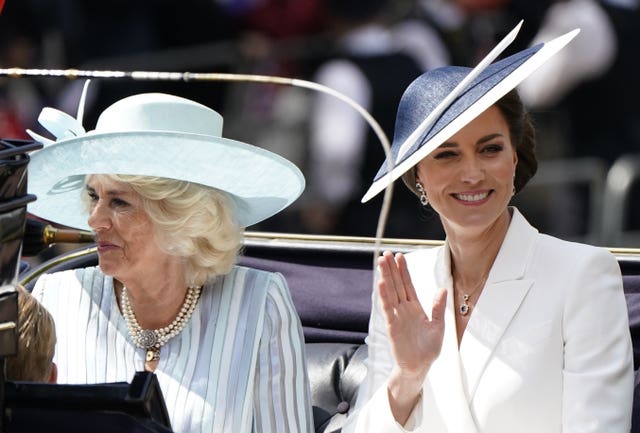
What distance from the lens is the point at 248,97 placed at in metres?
5.93

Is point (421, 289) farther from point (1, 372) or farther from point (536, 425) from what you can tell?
point (1, 372)

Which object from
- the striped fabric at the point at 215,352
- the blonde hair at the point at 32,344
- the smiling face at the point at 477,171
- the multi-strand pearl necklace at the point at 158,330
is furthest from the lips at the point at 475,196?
the blonde hair at the point at 32,344

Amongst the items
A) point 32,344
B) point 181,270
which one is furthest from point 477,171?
point 32,344

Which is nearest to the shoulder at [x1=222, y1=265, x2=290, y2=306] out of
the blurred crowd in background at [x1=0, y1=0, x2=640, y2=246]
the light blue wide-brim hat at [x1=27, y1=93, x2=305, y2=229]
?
the light blue wide-brim hat at [x1=27, y1=93, x2=305, y2=229]

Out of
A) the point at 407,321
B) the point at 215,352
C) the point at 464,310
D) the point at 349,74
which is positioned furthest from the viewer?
the point at 349,74

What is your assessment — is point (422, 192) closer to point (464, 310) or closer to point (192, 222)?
point (464, 310)

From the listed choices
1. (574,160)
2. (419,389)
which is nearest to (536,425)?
(419,389)

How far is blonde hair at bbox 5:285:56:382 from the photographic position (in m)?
2.30

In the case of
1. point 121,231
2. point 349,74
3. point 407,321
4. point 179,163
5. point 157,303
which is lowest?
point 407,321

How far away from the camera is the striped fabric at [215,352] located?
9.20 feet

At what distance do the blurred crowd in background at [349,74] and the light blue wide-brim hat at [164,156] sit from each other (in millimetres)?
2542

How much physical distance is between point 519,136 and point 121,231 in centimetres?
79

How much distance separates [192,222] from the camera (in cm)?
288

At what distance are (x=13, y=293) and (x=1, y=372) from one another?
118 mm
